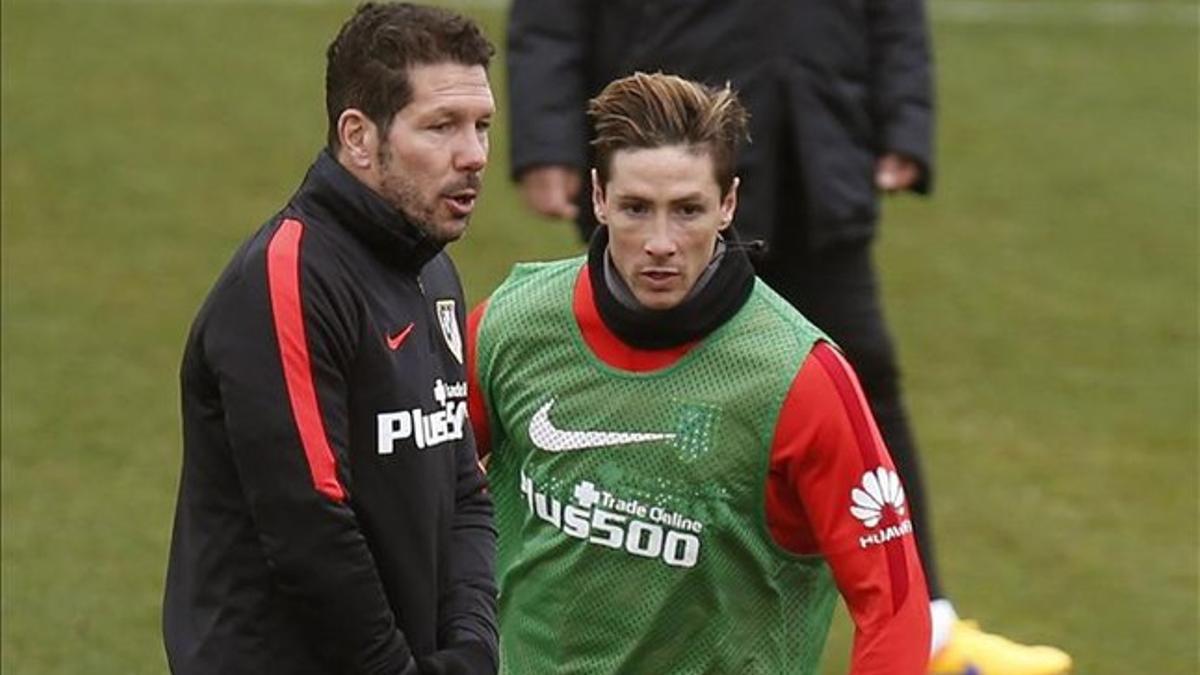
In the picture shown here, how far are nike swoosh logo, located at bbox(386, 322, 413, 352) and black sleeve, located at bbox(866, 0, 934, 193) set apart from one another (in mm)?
2818

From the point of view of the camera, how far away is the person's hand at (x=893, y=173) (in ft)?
24.8

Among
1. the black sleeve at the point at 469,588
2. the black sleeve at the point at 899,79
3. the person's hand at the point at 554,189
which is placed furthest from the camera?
the black sleeve at the point at 899,79

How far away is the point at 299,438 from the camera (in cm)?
466

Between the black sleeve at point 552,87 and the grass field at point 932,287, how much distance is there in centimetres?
170

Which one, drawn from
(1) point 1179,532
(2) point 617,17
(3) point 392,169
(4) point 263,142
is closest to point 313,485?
(3) point 392,169

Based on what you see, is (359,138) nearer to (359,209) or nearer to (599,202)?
(359,209)

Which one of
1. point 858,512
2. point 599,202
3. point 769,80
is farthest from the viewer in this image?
point 769,80

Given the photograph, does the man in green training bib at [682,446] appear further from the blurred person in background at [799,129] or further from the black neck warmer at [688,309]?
the blurred person in background at [799,129]

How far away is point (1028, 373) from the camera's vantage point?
11.6 meters

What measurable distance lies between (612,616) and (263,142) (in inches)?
327

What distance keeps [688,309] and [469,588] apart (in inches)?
32.4

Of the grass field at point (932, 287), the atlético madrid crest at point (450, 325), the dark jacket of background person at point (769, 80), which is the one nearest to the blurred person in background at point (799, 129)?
the dark jacket of background person at point (769, 80)

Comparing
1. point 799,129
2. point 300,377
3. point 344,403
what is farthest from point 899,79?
point 300,377

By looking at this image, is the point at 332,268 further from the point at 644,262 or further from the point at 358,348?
the point at 644,262
